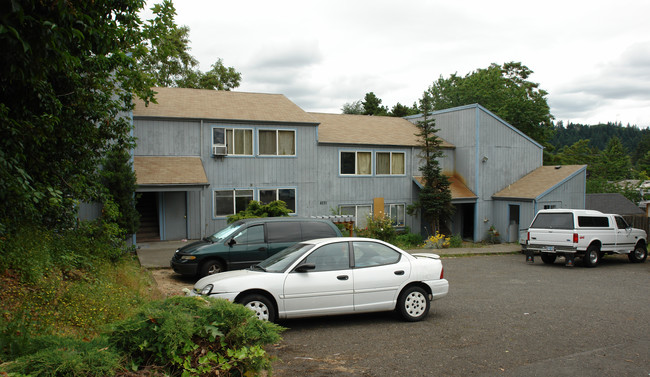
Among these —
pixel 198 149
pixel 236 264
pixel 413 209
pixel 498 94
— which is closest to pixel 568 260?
pixel 413 209

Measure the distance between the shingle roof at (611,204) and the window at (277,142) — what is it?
2774 centimetres

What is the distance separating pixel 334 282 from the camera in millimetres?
7781

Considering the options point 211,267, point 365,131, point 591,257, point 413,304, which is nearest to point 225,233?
point 211,267

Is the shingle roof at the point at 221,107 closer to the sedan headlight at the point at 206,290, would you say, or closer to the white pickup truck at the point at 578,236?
the white pickup truck at the point at 578,236

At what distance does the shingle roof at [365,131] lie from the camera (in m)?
23.5

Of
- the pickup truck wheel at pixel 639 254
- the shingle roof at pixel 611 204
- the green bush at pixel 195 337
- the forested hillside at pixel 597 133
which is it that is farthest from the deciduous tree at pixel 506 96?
the forested hillside at pixel 597 133

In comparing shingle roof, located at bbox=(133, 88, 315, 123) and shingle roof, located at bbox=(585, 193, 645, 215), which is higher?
shingle roof, located at bbox=(133, 88, 315, 123)

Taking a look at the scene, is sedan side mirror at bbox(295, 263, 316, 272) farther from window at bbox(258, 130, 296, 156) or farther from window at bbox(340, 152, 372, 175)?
window at bbox(340, 152, 372, 175)

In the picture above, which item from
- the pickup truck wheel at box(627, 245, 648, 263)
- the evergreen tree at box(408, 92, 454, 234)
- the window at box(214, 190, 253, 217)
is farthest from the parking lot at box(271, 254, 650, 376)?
the evergreen tree at box(408, 92, 454, 234)

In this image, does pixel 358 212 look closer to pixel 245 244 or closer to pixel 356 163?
pixel 356 163

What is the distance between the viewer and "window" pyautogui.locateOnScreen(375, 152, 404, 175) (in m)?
24.1

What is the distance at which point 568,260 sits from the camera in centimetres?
1577

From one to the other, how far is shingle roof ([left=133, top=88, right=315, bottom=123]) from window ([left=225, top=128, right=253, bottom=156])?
603mm

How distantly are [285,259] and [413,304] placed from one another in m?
2.37
